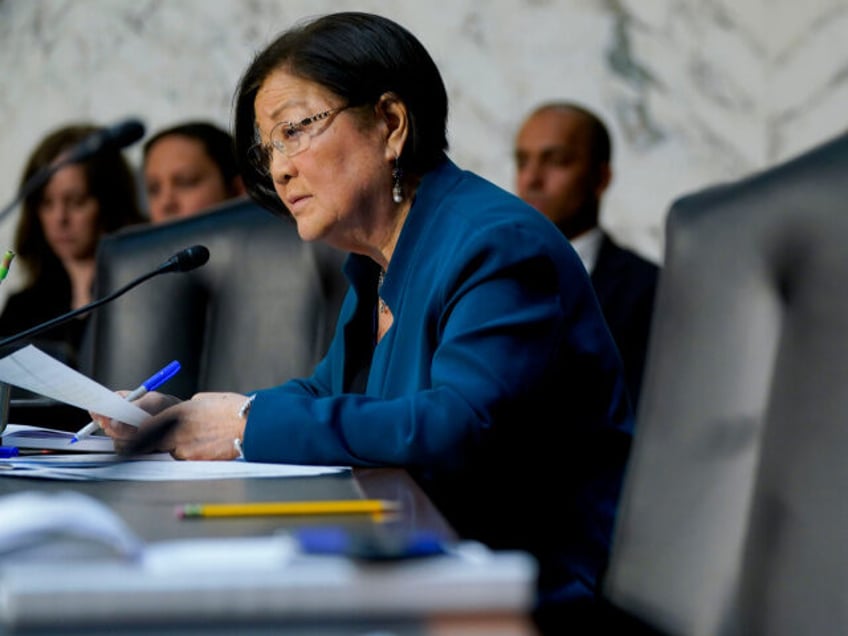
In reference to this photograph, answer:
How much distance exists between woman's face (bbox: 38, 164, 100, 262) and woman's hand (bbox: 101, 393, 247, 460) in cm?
289

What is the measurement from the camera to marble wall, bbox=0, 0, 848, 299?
13.7 feet

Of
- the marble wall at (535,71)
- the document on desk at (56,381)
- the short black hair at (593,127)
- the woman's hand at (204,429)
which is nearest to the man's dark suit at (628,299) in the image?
the short black hair at (593,127)

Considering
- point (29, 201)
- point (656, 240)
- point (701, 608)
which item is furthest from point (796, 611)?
point (29, 201)

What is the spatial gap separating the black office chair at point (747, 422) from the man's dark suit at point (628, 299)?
2047 mm

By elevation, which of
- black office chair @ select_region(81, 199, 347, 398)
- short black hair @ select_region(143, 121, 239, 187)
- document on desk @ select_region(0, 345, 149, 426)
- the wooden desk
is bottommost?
the wooden desk

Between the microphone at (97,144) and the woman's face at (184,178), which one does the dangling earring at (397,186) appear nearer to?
the microphone at (97,144)

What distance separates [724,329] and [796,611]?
9.3 inches

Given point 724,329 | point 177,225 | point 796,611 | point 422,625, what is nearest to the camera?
point 422,625

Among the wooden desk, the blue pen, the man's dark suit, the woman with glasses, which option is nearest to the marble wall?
the man's dark suit

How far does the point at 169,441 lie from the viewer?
148 cm

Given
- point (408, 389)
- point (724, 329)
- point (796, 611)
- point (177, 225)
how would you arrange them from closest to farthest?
point (796, 611)
point (724, 329)
point (408, 389)
point (177, 225)

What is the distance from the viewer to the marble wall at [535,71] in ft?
13.7

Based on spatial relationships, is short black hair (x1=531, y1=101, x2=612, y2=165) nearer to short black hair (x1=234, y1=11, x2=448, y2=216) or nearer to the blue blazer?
short black hair (x1=234, y1=11, x2=448, y2=216)

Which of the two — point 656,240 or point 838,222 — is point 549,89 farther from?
point 838,222
